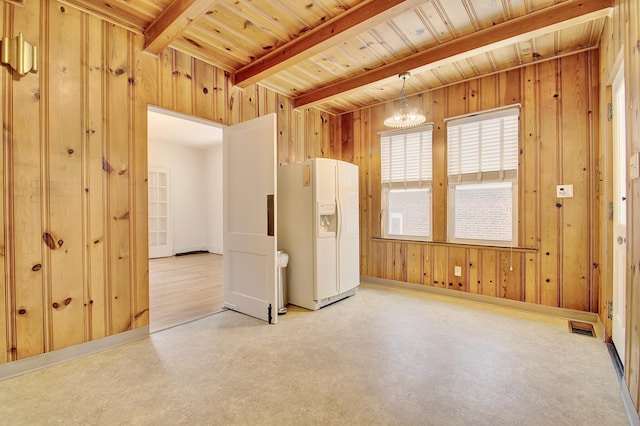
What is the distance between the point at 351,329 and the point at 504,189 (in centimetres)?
240

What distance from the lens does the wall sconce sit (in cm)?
196

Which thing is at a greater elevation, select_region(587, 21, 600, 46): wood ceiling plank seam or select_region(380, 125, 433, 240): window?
select_region(587, 21, 600, 46): wood ceiling plank seam

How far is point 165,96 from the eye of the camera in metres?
2.79

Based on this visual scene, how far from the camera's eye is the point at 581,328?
2.76 meters

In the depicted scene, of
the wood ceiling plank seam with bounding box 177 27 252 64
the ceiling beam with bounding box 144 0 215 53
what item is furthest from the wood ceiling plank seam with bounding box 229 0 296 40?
the wood ceiling plank seam with bounding box 177 27 252 64

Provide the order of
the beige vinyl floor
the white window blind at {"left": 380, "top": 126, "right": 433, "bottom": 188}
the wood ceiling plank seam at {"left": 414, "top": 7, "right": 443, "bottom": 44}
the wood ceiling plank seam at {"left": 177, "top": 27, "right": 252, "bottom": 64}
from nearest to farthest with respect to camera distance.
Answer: the beige vinyl floor < the wood ceiling plank seam at {"left": 414, "top": 7, "right": 443, "bottom": 44} < the wood ceiling plank seam at {"left": 177, "top": 27, "right": 252, "bottom": 64} < the white window blind at {"left": 380, "top": 126, "right": 433, "bottom": 188}

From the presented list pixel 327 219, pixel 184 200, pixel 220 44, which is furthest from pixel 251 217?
pixel 184 200

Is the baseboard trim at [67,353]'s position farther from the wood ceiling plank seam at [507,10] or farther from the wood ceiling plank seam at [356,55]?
the wood ceiling plank seam at [507,10]

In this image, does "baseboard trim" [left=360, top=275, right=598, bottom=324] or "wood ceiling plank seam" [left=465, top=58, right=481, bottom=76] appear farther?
"wood ceiling plank seam" [left=465, top=58, right=481, bottom=76]

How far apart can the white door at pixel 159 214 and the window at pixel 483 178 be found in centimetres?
634

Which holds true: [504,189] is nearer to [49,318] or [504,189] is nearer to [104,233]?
[104,233]

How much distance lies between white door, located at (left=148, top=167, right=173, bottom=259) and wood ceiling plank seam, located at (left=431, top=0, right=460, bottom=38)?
262 inches

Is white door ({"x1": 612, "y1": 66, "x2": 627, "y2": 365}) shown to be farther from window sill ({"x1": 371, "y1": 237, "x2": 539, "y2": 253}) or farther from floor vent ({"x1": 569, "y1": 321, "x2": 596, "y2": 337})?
window sill ({"x1": 371, "y1": 237, "x2": 539, "y2": 253})

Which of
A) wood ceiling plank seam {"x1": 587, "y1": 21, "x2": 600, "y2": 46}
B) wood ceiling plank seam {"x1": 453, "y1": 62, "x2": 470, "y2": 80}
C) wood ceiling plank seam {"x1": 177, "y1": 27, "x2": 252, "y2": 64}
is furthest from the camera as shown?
wood ceiling plank seam {"x1": 453, "y1": 62, "x2": 470, "y2": 80}
